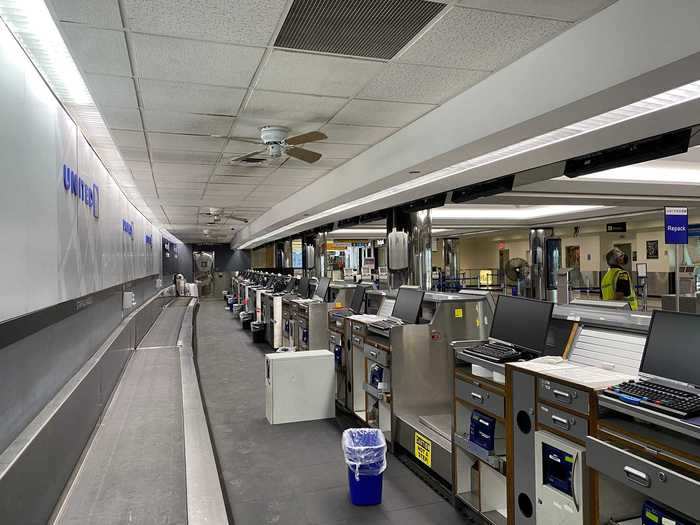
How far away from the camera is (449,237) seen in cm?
2241

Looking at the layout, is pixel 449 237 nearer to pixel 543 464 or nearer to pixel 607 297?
pixel 607 297

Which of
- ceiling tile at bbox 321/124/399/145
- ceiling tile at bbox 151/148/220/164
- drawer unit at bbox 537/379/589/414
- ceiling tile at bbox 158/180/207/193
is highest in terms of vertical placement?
ceiling tile at bbox 321/124/399/145

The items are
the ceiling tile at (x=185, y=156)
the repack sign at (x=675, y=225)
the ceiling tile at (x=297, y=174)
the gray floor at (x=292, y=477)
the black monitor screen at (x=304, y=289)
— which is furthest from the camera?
the black monitor screen at (x=304, y=289)

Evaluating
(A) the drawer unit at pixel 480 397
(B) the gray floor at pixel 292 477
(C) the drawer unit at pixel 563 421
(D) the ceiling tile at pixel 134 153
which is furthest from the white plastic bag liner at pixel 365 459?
(D) the ceiling tile at pixel 134 153

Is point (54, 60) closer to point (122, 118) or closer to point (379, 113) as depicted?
point (122, 118)

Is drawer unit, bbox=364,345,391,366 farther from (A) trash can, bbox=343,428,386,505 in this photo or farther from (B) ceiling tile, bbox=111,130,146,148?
(B) ceiling tile, bbox=111,130,146,148

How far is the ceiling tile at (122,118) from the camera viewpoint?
407cm

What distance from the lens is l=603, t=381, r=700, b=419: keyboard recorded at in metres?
1.85

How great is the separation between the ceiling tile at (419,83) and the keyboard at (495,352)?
1.81 meters

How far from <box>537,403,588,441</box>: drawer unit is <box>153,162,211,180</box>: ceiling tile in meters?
5.13

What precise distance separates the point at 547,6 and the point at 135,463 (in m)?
3.34

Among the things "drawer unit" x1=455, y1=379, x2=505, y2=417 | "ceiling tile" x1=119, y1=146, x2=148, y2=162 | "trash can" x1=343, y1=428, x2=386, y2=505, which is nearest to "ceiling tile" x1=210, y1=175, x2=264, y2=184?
"ceiling tile" x1=119, y1=146, x2=148, y2=162

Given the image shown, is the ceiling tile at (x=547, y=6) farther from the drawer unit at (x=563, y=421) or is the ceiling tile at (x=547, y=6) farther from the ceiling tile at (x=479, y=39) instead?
the drawer unit at (x=563, y=421)

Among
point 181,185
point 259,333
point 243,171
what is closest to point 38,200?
point 243,171
